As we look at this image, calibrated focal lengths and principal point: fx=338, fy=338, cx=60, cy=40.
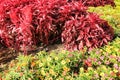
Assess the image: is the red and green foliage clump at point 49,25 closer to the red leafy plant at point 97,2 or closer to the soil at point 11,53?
the soil at point 11,53

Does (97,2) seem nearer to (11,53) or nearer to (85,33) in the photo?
(85,33)

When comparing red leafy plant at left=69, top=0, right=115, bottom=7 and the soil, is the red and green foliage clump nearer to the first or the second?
the soil

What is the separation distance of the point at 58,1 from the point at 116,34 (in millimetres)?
1342

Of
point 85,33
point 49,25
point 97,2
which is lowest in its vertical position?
point 97,2

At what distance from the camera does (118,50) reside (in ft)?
19.6

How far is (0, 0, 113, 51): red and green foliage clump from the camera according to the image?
20.7 feet

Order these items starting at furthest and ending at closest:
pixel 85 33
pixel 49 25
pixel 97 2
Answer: pixel 97 2 < pixel 49 25 < pixel 85 33

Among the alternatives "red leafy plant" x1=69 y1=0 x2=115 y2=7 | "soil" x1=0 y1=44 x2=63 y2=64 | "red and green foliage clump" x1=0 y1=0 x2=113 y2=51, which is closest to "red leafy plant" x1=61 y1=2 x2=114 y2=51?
"red and green foliage clump" x1=0 y1=0 x2=113 y2=51

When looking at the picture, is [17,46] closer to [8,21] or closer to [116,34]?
[8,21]

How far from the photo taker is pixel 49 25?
252 inches

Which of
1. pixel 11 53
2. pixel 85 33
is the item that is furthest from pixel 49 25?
pixel 11 53

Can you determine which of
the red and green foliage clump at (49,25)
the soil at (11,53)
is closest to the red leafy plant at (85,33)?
the red and green foliage clump at (49,25)

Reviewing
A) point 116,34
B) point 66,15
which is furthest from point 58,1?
point 116,34

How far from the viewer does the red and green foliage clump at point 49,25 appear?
6305 mm
